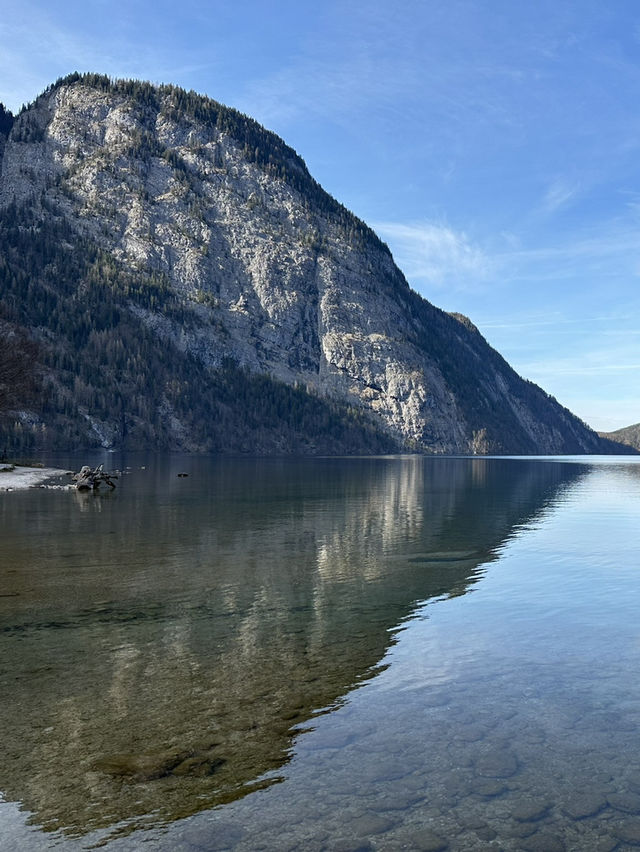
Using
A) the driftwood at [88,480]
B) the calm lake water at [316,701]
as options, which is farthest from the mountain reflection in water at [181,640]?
the driftwood at [88,480]

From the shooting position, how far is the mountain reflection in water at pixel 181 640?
37.4 ft

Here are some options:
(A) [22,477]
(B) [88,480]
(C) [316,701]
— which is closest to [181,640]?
(C) [316,701]

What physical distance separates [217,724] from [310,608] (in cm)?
1069

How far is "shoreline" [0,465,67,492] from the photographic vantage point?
251ft

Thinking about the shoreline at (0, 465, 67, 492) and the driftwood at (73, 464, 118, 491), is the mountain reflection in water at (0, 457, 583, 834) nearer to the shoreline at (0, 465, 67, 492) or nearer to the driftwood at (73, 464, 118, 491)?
the driftwood at (73, 464, 118, 491)

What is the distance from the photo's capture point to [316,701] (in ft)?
49.0

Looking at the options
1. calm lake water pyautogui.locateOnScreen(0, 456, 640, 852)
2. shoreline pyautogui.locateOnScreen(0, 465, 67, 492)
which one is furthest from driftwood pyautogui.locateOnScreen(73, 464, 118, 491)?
calm lake water pyautogui.locateOnScreen(0, 456, 640, 852)

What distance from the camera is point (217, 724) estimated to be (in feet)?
44.3

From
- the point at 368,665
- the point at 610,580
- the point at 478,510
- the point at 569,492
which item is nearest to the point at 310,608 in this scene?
the point at 368,665

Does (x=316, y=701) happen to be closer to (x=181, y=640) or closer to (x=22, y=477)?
(x=181, y=640)

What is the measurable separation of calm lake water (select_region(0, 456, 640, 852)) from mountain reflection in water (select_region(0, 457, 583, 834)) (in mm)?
71

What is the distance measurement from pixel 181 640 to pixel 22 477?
76284mm

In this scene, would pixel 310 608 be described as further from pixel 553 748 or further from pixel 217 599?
pixel 553 748

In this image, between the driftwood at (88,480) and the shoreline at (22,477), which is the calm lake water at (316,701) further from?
the shoreline at (22,477)
